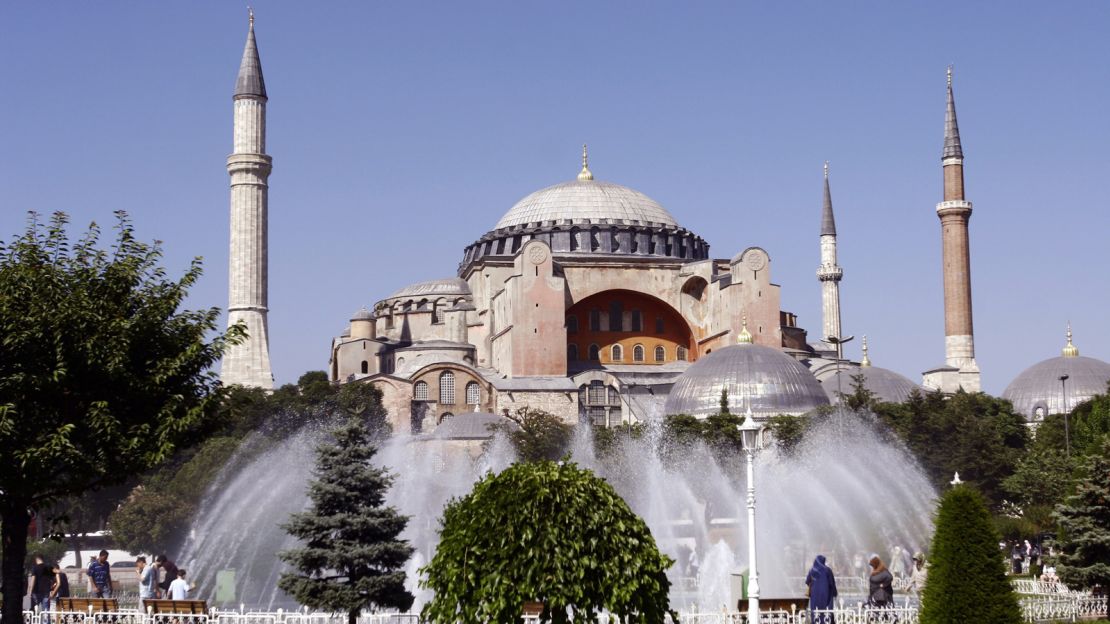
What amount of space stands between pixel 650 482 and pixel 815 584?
17145 mm

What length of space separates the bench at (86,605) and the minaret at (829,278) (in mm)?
55566

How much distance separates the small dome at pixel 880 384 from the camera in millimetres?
53750

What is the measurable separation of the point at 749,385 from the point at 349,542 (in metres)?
34.2

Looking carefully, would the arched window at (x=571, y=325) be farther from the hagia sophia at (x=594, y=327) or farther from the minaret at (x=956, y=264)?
the minaret at (x=956, y=264)

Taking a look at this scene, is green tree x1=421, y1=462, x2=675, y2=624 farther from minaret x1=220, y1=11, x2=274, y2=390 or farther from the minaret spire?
the minaret spire

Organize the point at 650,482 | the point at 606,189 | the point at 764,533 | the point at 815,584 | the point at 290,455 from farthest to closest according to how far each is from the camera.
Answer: the point at 606,189 < the point at 290,455 < the point at 650,482 < the point at 764,533 < the point at 815,584

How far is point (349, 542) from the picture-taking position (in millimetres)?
15812

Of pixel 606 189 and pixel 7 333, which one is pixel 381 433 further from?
pixel 7 333

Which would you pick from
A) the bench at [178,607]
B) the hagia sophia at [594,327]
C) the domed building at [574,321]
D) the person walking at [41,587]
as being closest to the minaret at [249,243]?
the hagia sophia at [594,327]

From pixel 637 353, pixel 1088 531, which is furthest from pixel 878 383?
pixel 1088 531

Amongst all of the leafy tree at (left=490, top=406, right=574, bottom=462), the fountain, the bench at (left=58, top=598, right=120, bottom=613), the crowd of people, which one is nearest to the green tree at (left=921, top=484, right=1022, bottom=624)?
the fountain

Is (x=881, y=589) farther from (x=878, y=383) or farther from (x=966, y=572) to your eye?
(x=878, y=383)

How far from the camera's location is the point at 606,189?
64.9m

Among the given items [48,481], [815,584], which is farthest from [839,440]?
[48,481]
